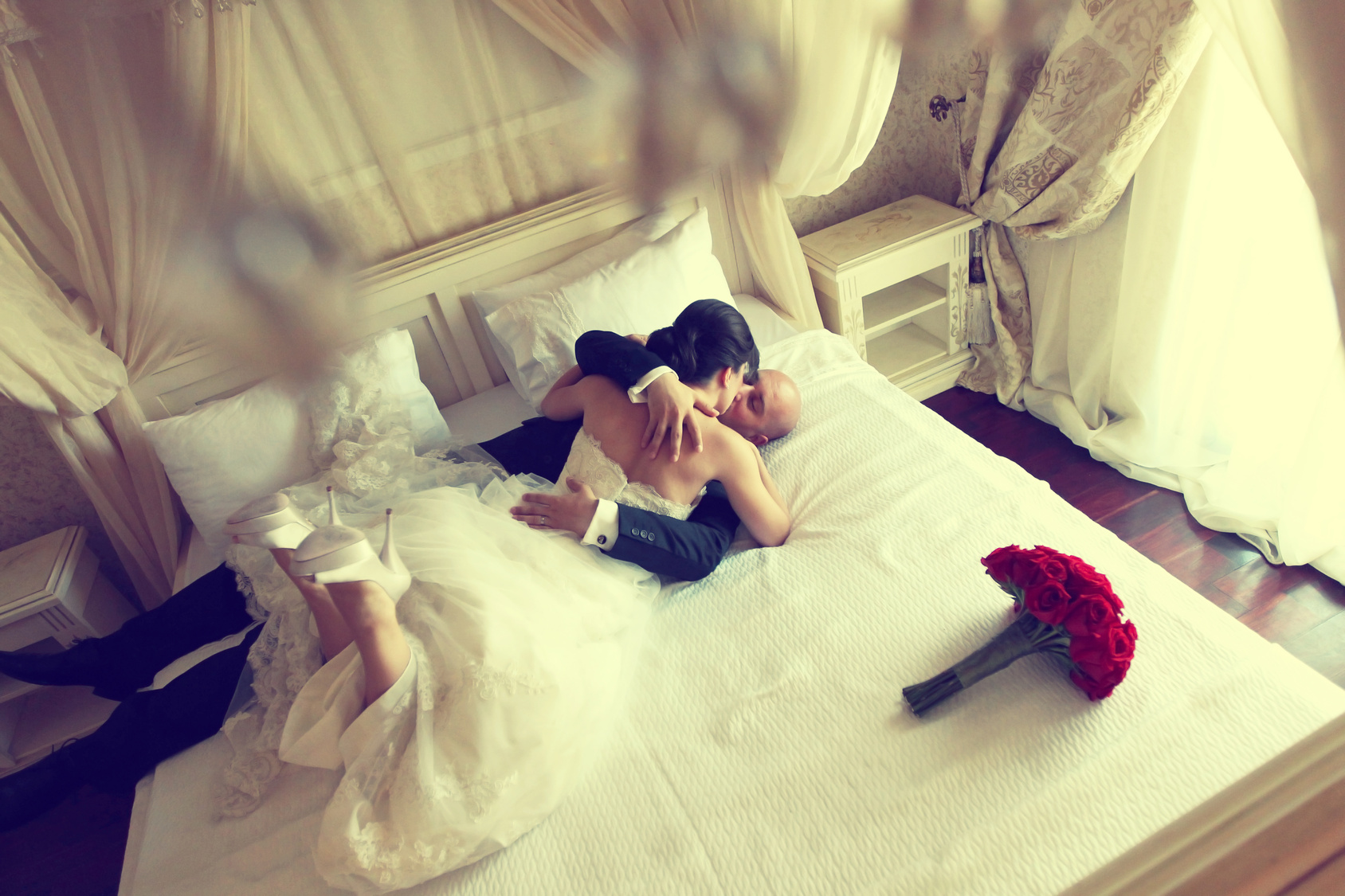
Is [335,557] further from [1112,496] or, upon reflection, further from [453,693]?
[1112,496]

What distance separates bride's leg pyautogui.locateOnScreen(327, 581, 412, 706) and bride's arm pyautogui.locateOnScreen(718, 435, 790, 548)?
2.12 feet

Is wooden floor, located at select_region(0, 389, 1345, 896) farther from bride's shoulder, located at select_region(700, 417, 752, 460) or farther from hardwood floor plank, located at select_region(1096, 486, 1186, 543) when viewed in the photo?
bride's shoulder, located at select_region(700, 417, 752, 460)

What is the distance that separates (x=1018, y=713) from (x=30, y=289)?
4.08ft

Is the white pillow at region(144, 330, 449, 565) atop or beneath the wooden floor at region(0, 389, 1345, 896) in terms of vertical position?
atop

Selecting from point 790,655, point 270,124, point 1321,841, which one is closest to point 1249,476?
point 790,655

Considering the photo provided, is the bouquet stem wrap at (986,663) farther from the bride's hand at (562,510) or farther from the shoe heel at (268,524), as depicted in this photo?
the shoe heel at (268,524)

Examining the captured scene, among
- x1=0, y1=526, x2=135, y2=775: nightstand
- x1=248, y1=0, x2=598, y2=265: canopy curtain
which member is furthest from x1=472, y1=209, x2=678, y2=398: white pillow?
x1=0, y1=526, x2=135, y2=775: nightstand

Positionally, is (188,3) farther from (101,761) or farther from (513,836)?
(101,761)

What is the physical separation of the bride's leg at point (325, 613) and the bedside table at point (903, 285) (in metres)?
1.55

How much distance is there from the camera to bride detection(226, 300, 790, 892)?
0.91 m

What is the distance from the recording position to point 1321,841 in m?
0.31

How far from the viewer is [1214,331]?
64.2 inches

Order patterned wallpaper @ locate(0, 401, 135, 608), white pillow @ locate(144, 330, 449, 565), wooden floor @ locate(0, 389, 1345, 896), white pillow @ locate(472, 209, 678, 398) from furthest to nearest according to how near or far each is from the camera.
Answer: patterned wallpaper @ locate(0, 401, 135, 608)
white pillow @ locate(472, 209, 678, 398)
wooden floor @ locate(0, 389, 1345, 896)
white pillow @ locate(144, 330, 449, 565)

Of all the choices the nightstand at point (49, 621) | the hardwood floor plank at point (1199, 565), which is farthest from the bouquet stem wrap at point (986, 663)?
the nightstand at point (49, 621)
